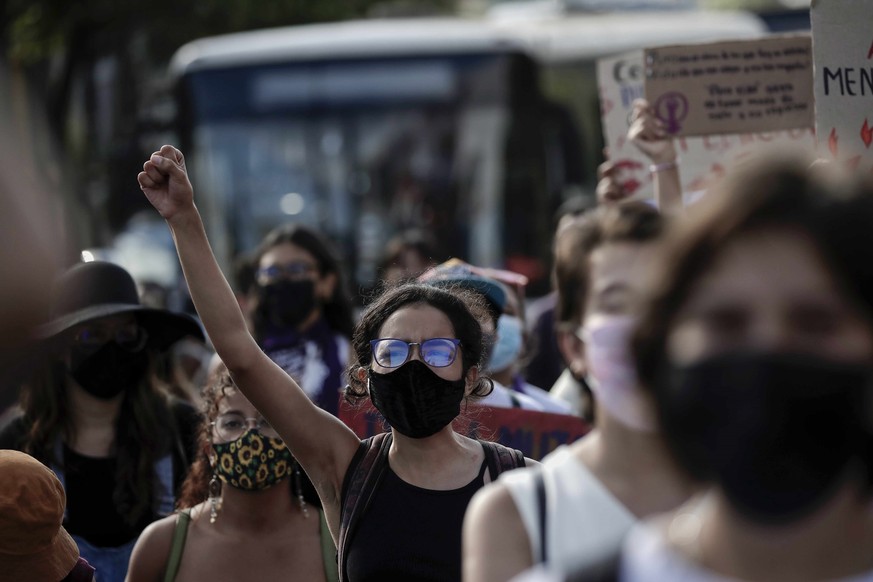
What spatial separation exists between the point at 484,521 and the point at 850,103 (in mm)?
2475

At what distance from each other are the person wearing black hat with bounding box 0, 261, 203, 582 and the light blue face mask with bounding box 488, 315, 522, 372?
108 centimetres

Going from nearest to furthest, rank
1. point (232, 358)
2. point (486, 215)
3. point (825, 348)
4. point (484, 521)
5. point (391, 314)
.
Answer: point (825, 348) < point (484, 521) < point (232, 358) < point (391, 314) < point (486, 215)

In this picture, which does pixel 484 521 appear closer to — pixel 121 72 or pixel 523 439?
pixel 523 439

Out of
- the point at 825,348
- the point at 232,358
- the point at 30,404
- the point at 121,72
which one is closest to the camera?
the point at 825,348

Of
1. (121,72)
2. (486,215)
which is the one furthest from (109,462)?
(121,72)

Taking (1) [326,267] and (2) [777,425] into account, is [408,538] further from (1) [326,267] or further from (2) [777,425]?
(1) [326,267]

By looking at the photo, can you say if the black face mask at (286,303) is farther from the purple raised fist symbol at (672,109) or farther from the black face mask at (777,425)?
the black face mask at (777,425)

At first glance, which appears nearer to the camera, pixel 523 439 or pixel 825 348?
pixel 825 348

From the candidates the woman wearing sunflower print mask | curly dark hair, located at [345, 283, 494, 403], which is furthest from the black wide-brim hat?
curly dark hair, located at [345, 283, 494, 403]

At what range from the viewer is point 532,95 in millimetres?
12461

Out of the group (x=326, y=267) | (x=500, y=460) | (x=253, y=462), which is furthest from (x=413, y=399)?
(x=326, y=267)

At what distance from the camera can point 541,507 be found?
2.29m

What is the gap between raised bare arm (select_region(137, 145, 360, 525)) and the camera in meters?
3.21

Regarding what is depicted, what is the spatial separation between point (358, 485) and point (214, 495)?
3.12ft
